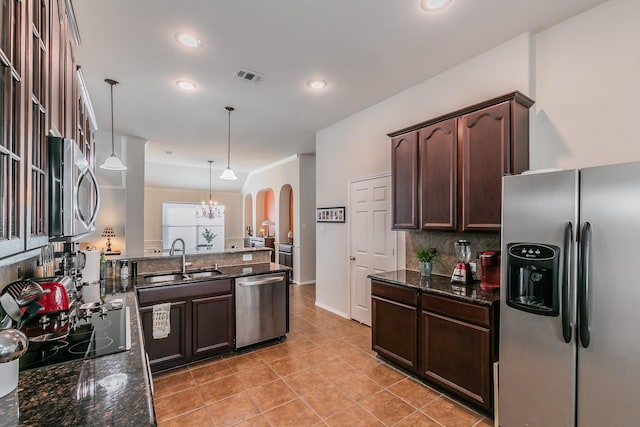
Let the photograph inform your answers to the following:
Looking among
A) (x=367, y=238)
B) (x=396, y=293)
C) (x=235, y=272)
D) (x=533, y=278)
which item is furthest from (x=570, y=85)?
(x=235, y=272)

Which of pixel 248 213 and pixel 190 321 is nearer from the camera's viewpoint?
pixel 190 321

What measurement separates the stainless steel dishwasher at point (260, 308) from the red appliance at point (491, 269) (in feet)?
7.01

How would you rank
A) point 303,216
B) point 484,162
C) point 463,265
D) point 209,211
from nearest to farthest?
point 484,162 < point 463,265 < point 303,216 < point 209,211

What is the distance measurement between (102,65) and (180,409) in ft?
10.6

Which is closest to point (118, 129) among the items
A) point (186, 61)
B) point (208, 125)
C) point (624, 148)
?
point (208, 125)

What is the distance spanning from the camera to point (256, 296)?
3.38 metres

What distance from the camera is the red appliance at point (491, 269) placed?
8.13 feet

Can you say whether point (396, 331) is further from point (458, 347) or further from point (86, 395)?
point (86, 395)

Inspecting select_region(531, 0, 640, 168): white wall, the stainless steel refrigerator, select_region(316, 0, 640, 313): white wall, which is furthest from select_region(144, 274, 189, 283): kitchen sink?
select_region(531, 0, 640, 168): white wall

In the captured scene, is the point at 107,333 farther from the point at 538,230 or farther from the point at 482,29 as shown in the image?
the point at 482,29

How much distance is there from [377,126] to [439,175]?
1.47 metres

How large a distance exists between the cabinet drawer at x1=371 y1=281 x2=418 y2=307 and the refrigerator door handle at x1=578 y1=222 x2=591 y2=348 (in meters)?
1.16

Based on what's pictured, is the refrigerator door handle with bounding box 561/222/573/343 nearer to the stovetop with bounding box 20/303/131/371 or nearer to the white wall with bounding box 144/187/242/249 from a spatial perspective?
the stovetop with bounding box 20/303/131/371

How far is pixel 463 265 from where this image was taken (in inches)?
107
